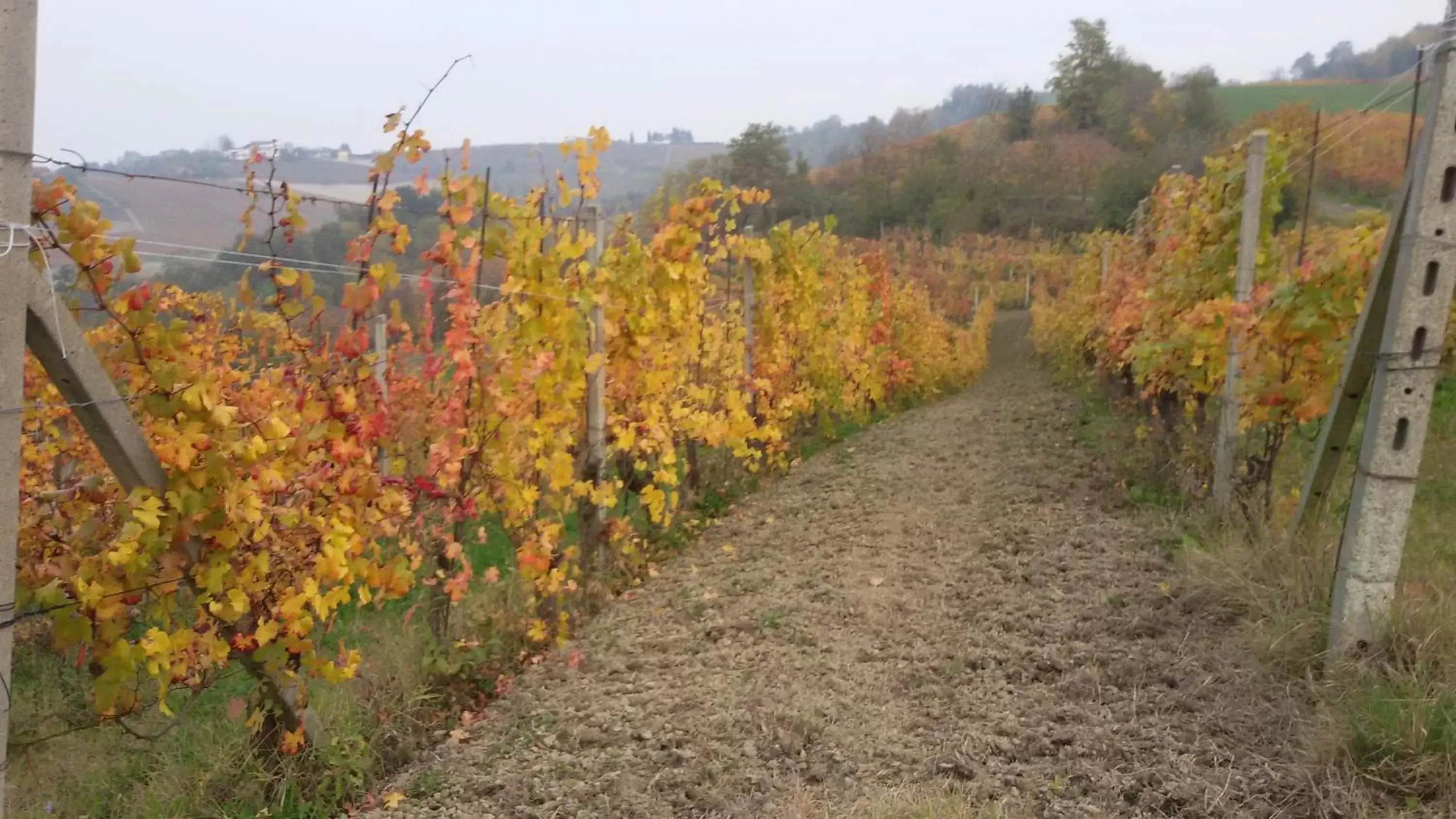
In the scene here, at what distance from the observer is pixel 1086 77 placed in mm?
51656

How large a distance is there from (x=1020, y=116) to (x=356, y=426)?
5431 centimetres

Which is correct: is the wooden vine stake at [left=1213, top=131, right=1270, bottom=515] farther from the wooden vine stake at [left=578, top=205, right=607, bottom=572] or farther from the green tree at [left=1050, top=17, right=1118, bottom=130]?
the green tree at [left=1050, top=17, right=1118, bottom=130]

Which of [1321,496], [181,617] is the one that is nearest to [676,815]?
[1321,496]

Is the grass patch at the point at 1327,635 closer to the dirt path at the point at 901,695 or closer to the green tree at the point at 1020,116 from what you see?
the dirt path at the point at 901,695

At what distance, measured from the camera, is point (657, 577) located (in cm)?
539

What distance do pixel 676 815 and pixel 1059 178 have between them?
42.6m

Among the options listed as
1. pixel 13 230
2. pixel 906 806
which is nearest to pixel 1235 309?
pixel 906 806

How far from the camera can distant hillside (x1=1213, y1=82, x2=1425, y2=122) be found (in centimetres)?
2850

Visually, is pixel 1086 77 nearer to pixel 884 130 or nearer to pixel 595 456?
pixel 884 130

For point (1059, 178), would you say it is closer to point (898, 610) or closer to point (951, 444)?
point (951, 444)

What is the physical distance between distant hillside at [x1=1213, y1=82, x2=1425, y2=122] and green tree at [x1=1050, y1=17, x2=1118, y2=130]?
19.2ft

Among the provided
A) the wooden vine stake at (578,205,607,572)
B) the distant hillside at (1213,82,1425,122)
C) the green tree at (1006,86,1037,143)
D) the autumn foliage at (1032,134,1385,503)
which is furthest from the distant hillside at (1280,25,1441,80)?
the green tree at (1006,86,1037,143)

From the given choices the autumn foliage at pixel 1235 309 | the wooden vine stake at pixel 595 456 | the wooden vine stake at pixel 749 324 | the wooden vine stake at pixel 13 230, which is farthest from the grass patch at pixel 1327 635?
the wooden vine stake at pixel 749 324

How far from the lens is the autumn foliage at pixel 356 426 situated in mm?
2506
